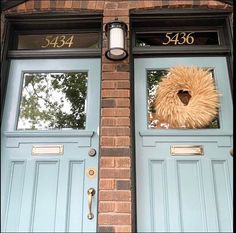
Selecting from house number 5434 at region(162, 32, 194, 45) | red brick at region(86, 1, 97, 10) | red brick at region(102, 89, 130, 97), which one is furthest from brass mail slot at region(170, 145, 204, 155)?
red brick at region(86, 1, 97, 10)

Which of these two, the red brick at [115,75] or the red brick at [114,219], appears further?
the red brick at [115,75]

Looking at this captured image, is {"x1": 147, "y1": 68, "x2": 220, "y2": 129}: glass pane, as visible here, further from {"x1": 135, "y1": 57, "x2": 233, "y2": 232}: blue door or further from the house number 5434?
the house number 5434

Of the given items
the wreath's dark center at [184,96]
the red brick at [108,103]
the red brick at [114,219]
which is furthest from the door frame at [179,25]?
the red brick at [114,219]

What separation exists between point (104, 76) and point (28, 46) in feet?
2.91

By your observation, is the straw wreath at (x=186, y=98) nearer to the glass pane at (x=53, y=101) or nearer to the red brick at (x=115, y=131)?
the red brick at (x=115, y=131)

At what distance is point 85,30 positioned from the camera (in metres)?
3.05

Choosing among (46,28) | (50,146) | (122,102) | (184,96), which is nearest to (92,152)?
(50,146)

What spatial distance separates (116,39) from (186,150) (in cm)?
109

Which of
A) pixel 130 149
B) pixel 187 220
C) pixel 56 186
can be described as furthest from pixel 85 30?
pixel 187 220

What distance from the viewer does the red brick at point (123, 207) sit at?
234 cm

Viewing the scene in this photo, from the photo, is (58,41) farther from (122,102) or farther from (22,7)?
(122,102)

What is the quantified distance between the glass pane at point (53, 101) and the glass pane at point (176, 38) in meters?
0.66

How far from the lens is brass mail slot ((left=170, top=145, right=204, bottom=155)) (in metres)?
2.56

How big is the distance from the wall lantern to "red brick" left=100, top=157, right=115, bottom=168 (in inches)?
35.0
